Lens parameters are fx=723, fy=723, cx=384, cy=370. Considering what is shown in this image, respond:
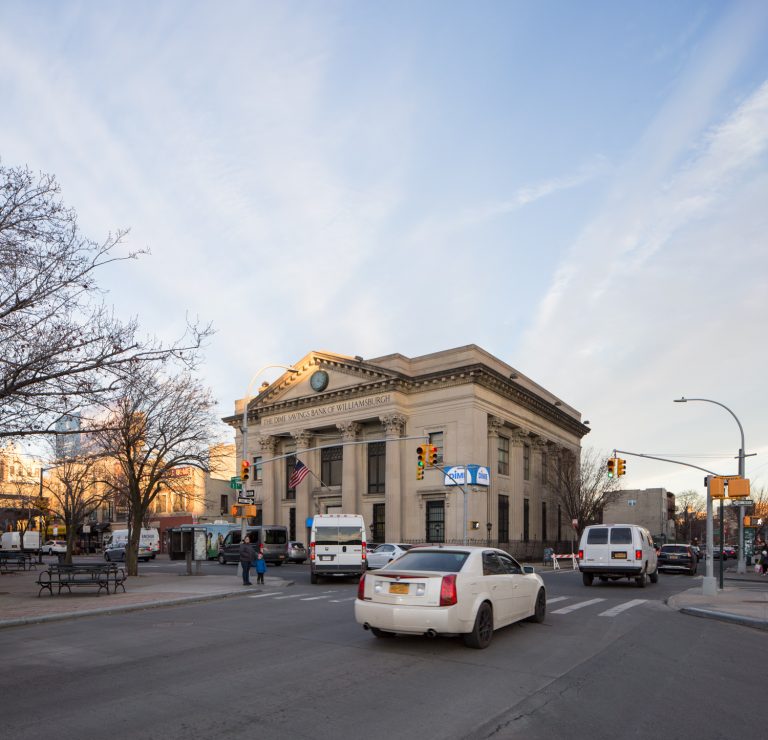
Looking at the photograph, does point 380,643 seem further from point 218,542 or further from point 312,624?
point 218,542

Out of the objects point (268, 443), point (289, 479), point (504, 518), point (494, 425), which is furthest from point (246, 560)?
point (268, 443)

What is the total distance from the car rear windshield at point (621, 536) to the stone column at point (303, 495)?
3382 centimetres

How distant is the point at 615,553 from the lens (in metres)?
24.0

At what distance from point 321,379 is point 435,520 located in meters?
14.4

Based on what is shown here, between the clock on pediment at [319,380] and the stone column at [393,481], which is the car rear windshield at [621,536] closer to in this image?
the stone column at [393,481]

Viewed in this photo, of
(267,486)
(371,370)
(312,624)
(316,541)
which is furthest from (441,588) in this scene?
(267,486)

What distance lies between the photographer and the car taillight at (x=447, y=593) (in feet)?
33.1

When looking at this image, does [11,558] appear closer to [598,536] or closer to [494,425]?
[598,536]

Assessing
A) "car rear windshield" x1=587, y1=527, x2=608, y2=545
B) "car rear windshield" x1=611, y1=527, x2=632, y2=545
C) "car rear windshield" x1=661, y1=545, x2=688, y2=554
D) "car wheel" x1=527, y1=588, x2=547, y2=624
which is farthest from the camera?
"car rear windshield" x1=661, y1=545, x2=688, y2=554

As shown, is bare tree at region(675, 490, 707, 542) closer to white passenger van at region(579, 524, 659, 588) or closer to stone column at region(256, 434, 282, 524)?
stone column at region(256, 434, 282, 524)

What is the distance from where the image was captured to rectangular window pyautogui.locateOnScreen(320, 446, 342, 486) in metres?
56.3

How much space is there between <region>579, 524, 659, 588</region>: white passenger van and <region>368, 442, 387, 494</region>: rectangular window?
29.0 m

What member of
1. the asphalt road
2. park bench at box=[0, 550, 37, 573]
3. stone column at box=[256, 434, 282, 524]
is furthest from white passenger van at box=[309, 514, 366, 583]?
stone column at box=[256, 434, 282, 524]

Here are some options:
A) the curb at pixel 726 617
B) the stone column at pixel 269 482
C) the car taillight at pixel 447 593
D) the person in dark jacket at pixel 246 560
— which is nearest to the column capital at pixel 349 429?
the stone column at pixel 269 482
